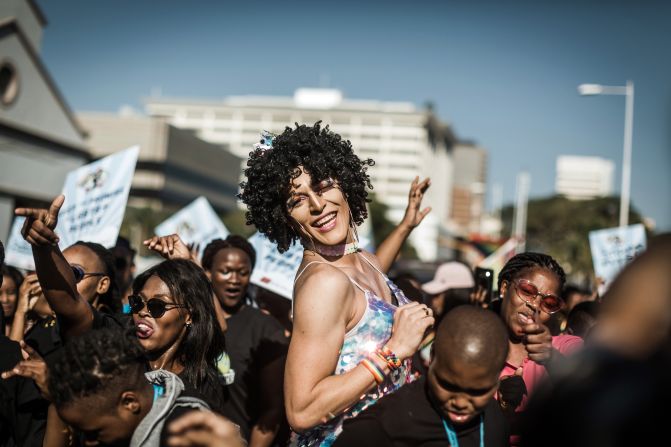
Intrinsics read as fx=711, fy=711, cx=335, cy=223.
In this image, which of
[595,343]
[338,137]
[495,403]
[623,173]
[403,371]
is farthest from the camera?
[623,173]

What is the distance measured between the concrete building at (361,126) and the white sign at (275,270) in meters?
103

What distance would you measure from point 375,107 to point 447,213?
36057 millimetres

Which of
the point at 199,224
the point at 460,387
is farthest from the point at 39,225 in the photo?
the point at 199,224

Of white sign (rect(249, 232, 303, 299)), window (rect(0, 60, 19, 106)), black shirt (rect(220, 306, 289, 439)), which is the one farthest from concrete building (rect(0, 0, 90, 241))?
black shirt (rect(220, 306, 289, 439))

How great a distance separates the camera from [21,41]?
42.3 m

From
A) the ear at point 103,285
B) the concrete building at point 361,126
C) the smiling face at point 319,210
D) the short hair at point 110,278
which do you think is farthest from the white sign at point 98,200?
the concrete building at point 361,126

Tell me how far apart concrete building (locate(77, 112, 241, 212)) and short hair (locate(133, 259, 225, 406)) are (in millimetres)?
66695

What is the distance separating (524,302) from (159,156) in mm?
72640

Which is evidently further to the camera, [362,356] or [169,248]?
[169,248]

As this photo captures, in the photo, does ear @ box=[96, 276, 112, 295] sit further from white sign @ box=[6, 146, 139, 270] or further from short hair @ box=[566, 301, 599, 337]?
short hair @ box=[566, 301, 599, 337]

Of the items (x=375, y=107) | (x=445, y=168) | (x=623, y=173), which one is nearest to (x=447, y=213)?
(x=445, y=168)

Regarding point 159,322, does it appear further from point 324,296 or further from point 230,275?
point 230,275

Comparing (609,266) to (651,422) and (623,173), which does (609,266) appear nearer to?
(651,422)

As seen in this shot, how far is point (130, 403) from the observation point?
2.30 meters
